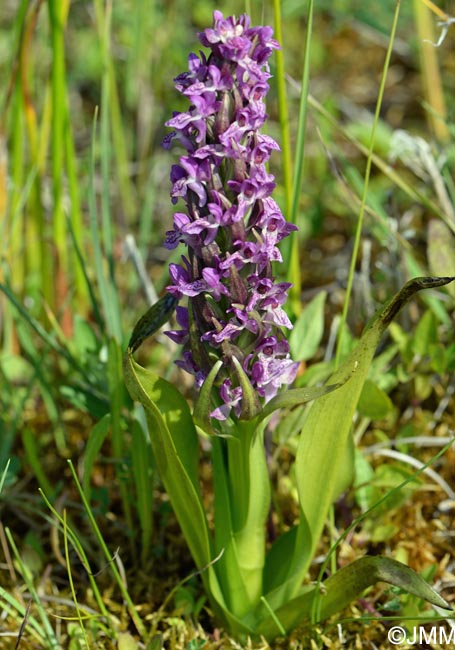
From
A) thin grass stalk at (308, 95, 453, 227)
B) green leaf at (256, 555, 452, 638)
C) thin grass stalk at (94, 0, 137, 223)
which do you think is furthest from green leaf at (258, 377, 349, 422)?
thin grass stalk at (94, 0, 137, 223)

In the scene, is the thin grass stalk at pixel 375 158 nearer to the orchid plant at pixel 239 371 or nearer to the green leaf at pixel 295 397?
the orchid plant at pixel 239 371

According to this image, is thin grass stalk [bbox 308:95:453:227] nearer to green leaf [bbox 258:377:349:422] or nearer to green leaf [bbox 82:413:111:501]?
green leaf [bbox 258:377:349:422]

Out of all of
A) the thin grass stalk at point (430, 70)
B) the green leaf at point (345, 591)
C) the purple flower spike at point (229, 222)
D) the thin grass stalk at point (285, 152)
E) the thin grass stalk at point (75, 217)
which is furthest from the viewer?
the thin grass stalk at point (430, 70)

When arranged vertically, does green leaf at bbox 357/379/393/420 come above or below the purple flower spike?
below

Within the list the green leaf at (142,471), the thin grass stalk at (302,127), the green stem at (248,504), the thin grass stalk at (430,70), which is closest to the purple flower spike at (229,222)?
the green stem at (248,504)

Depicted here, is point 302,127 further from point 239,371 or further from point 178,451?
point 178,451

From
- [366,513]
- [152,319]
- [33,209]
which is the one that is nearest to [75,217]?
[33,209]
